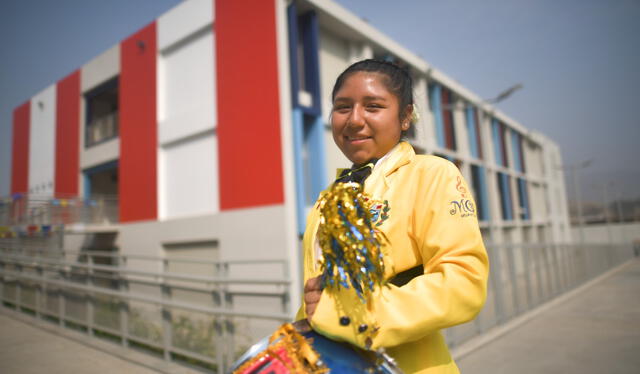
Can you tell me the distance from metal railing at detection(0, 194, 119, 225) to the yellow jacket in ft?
51.1

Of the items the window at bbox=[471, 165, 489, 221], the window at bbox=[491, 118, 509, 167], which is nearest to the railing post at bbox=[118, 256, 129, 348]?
the window at bbox=[471, 165, 489, 221]

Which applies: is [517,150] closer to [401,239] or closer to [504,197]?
[504,197]

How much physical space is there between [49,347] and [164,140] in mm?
9142

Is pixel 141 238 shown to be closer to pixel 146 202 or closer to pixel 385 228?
pixel 146 202

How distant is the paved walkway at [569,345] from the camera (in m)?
4.49

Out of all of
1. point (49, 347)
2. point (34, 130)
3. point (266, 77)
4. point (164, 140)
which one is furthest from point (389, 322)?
point (34, 130)

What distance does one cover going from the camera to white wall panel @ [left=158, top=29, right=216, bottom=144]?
11.5 metres

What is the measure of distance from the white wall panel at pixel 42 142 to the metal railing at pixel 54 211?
4607mm

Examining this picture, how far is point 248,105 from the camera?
33.9 ft

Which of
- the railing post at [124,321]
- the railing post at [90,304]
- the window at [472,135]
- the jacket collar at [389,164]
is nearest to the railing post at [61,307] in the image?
the railing post at [90,304]

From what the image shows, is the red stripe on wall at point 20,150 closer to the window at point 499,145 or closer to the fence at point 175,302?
the fence at point 175,302

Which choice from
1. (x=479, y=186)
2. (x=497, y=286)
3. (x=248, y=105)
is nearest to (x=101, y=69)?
(x=248, y=105)

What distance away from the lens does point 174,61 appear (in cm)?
1277

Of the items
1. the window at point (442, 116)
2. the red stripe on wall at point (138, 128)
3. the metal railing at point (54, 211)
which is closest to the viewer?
the red stripe on wall at point (138, 128)
